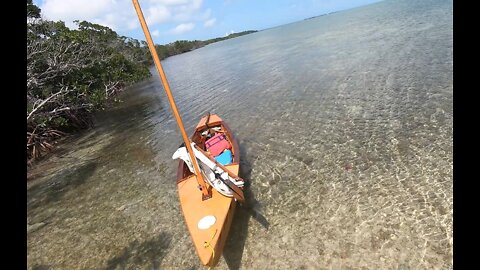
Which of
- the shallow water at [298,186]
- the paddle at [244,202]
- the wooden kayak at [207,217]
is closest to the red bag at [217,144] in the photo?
the shallow water at [298,186]

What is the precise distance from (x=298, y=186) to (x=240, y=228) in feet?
8.46

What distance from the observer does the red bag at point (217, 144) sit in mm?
12570

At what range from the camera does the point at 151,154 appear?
52.6 ft

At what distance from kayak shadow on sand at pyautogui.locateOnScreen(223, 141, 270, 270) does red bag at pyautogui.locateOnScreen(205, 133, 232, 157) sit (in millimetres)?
2368

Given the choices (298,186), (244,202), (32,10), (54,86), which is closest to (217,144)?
(298,186)

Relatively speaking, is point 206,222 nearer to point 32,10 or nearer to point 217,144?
point 217,144

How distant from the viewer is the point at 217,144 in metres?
13.0

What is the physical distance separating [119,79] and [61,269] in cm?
3272

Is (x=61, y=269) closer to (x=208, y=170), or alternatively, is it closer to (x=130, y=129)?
(x=208, y=170)

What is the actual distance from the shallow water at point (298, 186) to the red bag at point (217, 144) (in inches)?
41.1

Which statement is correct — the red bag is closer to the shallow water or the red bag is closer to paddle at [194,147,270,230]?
the shallow water
